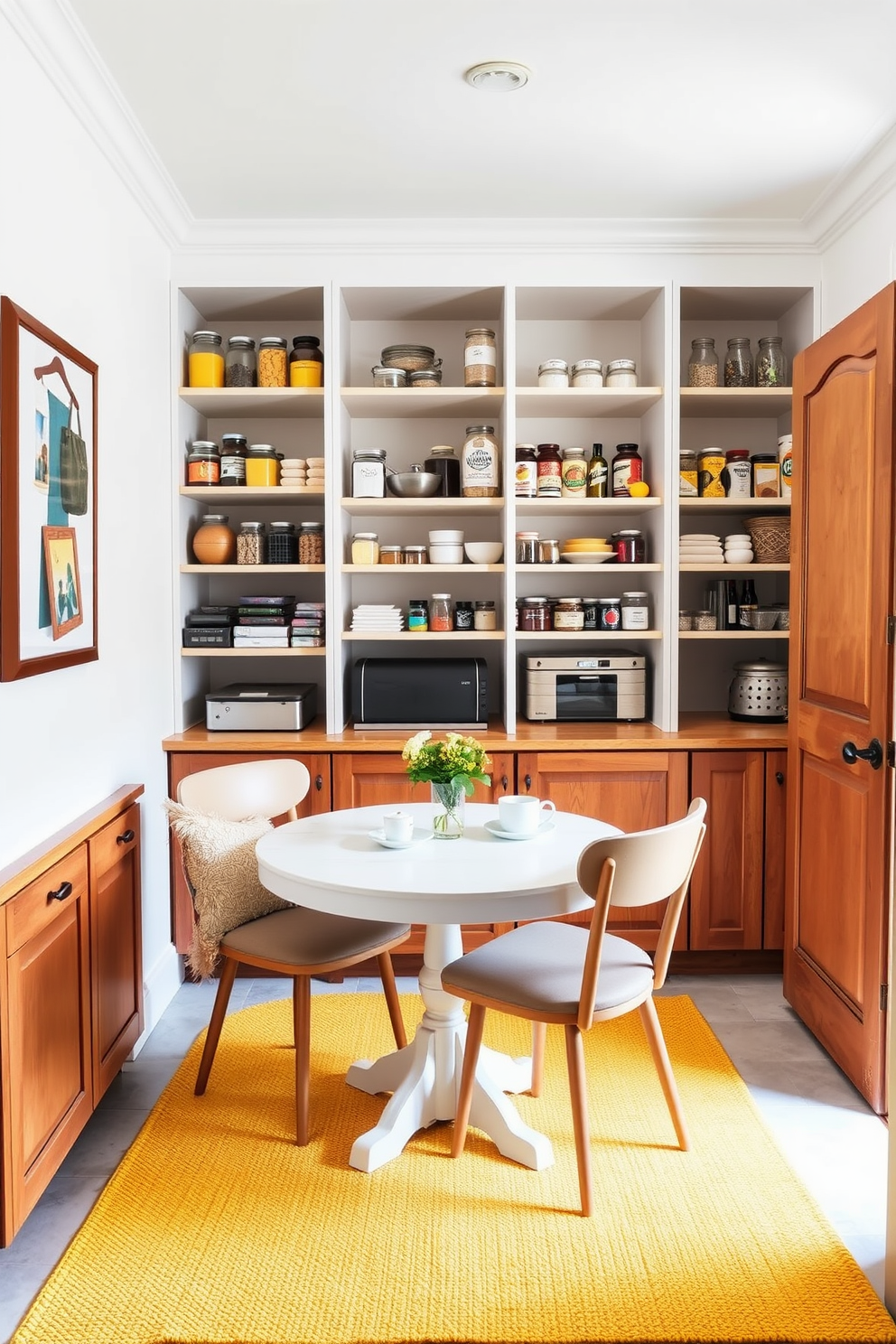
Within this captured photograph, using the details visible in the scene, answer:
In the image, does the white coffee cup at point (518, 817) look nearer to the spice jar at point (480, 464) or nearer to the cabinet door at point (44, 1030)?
the cabinet door at point (44, 1030)

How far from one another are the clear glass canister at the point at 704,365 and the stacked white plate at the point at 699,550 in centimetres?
54

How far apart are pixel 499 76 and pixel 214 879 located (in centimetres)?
212

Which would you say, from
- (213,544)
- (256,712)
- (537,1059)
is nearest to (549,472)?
(213,544)

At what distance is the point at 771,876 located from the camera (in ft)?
11.1

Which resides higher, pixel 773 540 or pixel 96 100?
pixel 96 100

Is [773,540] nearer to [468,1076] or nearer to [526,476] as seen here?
[526,476]

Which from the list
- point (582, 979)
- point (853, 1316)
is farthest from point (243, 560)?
point (853, 1316)

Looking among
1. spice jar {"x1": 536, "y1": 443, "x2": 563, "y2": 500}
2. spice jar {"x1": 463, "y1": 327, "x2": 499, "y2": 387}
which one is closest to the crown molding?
spice jar {"x1": 463, "y1": 327, "x2": 499, "y2": 387}

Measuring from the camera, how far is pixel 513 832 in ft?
7.91

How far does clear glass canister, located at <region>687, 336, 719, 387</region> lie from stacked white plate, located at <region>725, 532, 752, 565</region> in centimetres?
55

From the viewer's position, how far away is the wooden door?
8.04 feet

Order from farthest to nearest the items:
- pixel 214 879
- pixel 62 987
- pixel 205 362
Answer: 1. pixel 205 362
2. pixel 214 879
3. pixel 62 987

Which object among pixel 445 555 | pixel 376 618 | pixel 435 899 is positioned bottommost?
pixel 435 899

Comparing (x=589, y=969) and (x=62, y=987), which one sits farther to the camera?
(x=62, y=987)
